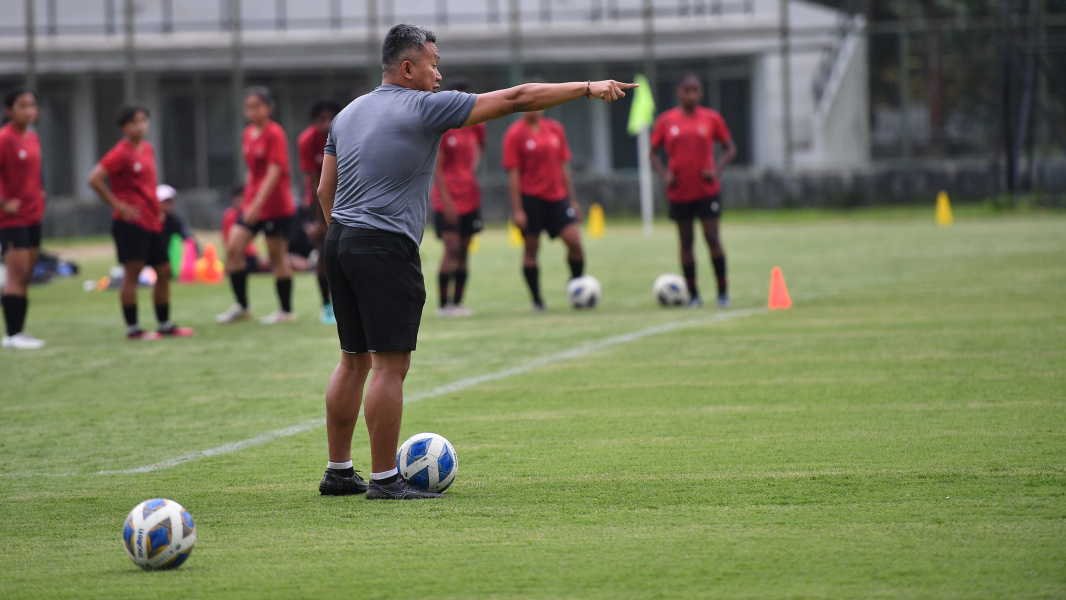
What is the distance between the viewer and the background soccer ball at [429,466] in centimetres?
555

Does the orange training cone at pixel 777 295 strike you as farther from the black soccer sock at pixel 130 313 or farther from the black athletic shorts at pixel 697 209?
the black soccer sock at pixel 130 313

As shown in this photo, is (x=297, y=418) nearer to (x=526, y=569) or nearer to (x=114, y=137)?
(x=526, y=569)

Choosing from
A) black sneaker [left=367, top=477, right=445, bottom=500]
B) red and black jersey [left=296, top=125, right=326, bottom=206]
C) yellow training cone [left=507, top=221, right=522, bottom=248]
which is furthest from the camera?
yellow training cone [left=507, top=221, right=522, bottom=248]

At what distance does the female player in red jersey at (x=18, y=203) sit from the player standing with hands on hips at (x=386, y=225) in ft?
23.0

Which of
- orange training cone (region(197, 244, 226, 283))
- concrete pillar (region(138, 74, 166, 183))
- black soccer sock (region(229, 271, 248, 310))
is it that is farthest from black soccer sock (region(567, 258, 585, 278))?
concrete pillar (region(138, 74, 166, 183))

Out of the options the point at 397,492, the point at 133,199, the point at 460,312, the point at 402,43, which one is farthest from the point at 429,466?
the point at 460,312

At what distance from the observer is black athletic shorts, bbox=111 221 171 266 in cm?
1174

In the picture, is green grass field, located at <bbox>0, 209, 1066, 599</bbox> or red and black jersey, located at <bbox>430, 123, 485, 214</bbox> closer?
green grass field, located at <bbox>0, 209, 1066, 599</bbox>

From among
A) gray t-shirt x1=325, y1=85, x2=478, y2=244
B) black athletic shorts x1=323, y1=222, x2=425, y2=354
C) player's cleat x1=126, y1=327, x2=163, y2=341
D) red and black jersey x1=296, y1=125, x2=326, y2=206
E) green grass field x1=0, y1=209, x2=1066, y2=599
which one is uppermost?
red and black jersey x1=296, y1=125, x2=326, y2=206

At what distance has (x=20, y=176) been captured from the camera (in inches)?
455

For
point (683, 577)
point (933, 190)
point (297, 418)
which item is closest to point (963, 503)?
point (683, 577)

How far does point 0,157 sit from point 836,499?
9.10m

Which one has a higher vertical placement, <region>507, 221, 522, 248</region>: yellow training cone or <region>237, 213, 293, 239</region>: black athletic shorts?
<region>237, 213, 293, 239</region>: black athletic shorts

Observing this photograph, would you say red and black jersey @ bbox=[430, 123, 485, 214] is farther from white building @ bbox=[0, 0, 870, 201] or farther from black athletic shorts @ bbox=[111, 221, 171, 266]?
white building @ bbox=[0, 0, 870, 201]
